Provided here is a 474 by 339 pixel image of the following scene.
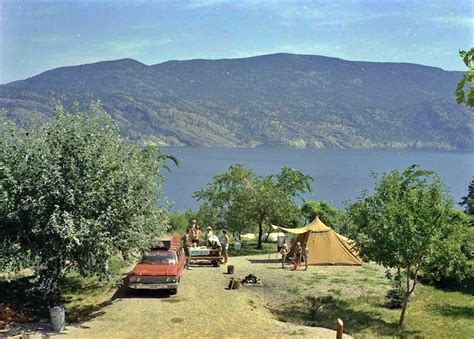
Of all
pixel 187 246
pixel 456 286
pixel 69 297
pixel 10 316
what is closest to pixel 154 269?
pixel 69 297

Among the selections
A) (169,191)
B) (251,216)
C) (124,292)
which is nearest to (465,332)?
(124,292)

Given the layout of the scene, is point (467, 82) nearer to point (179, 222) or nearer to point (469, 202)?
point (179, 222)

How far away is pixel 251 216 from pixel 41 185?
2470 cm

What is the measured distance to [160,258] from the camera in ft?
73.6

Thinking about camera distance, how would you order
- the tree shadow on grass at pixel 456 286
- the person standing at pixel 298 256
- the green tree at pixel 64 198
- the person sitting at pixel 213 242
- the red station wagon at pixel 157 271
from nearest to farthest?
the green tree at pixel 64 198, the red station wagon at pixel 157 271, the tree shadow on grass at pixel 456 286, the person standing at pixel 298 256, the person sitting at pixel 213 242

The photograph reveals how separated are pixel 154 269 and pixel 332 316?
746 cm

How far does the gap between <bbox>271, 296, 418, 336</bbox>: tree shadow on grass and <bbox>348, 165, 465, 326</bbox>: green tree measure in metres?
1.02

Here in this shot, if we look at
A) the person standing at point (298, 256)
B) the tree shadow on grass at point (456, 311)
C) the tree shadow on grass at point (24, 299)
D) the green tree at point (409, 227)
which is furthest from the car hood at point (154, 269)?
the tree shadow on grass at point (456, 311)

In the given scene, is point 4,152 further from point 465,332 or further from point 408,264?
point 465,332

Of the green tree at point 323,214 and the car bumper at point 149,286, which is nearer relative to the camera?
the car bumper at point 149,286

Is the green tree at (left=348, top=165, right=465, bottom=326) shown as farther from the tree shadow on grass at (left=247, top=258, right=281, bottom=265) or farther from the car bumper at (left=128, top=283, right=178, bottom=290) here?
the tree shadow on grass at (left=247, top=258, right=281, bottom=265)

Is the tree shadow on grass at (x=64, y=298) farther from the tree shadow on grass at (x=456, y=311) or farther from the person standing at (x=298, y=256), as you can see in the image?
the tree shadow on grass at (x=456, y=311)

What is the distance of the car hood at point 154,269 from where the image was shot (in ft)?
69.5

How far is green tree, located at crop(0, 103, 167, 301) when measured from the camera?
1652 cm
